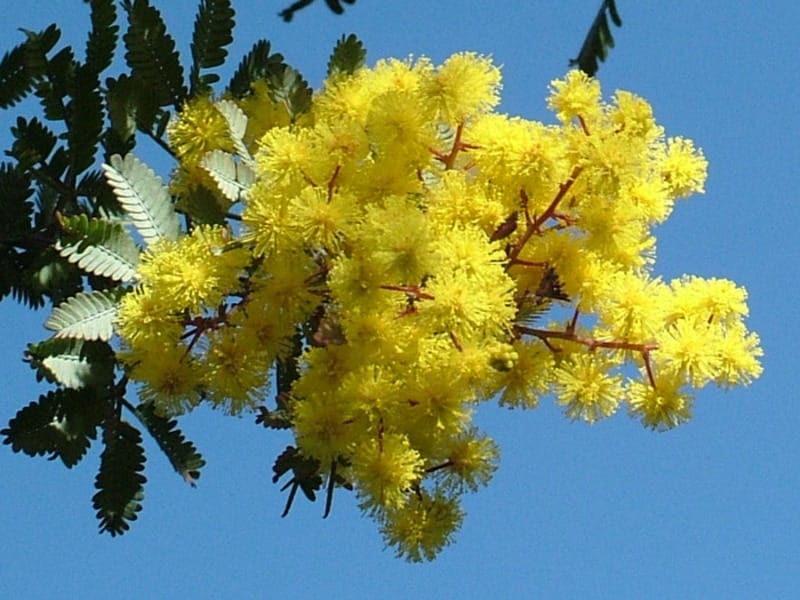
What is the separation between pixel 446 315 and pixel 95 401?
94 centimetres

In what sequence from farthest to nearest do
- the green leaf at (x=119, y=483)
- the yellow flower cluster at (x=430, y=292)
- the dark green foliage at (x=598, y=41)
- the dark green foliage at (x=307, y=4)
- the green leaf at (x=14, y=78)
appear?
the green leaf at (x=14, y=78)
the green leaf at (x=119, y=483)
the yellow flower cluster at (x=430, y=292)
the dark green foliage at (x=598, y=41)
the dark green foliage at (x=307, y=4)

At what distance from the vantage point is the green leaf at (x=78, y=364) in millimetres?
2920

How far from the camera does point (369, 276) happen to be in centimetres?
261

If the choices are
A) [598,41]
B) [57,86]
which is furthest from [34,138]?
[598,41]

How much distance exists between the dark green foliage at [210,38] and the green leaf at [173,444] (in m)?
0.77

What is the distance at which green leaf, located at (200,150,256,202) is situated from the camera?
2.94 m

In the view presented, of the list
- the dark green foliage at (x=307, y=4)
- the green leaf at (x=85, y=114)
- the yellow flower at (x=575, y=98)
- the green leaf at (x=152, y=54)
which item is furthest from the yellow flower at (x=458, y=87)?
the dark green foliage at (x=307, y=4)

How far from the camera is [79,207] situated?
3250 millimetres

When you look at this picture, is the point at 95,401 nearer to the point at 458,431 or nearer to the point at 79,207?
the point at 79,207

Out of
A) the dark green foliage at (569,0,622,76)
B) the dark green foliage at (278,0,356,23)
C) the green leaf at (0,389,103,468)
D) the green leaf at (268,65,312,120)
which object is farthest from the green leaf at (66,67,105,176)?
the dark green foliage at (278,0,356,23)

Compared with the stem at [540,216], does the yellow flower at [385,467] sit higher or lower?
lower

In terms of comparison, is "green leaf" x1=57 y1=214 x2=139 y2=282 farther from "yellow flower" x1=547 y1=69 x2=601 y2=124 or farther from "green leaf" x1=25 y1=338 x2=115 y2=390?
"yellow flower" x1=547 y1=69 x2=601 y2=124

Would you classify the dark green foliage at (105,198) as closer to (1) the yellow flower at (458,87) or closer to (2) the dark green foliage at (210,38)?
(2) the dark green foliage at (210,38)

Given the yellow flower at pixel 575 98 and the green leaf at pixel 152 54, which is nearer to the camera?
the yellow flower at pixel 575 98
